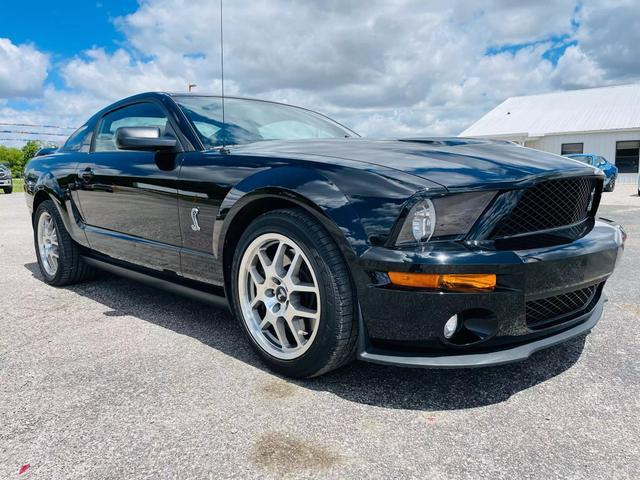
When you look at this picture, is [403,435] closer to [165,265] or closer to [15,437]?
[15,437]

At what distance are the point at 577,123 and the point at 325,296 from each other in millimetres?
25256

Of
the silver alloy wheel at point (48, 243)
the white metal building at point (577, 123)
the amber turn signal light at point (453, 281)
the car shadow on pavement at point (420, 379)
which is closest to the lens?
the amber turn signal light at point (453, 281)

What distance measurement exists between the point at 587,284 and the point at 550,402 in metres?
0.52

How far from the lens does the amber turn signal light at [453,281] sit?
6.19ft

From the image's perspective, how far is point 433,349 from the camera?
2010 millimetres

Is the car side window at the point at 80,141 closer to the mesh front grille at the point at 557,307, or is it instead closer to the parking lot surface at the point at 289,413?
the parking lot surface at the point at 289,413

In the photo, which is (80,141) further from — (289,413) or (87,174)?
(289,413)

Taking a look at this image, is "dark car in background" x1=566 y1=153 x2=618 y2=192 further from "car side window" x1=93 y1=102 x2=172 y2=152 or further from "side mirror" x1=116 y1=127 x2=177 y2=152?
"side mirror" x1=116 y1=127 x2=177 y2=152

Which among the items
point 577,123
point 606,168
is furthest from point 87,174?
point 577,123

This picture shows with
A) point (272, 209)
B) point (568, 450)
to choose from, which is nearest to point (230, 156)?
point (272, 209)

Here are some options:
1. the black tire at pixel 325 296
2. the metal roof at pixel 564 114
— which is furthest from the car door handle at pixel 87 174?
the metal roof at pixel 564 114

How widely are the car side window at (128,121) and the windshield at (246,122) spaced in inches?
6.5

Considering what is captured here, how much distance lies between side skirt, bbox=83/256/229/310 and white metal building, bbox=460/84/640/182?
1898cm

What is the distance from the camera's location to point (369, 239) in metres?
1.97
